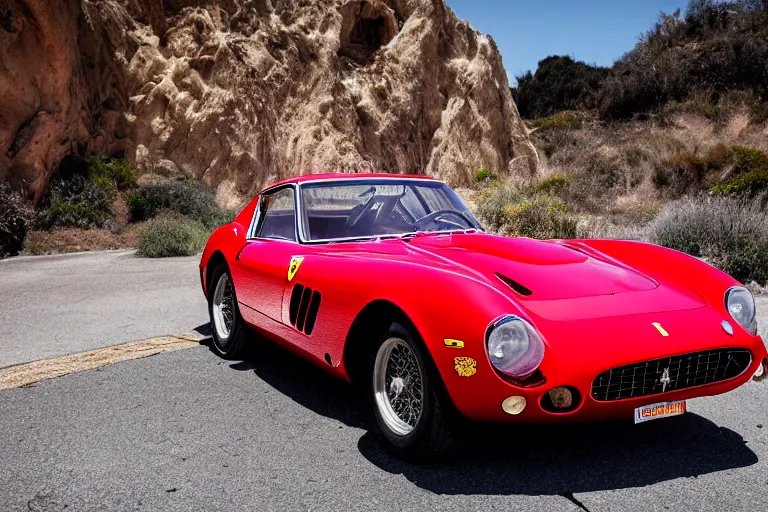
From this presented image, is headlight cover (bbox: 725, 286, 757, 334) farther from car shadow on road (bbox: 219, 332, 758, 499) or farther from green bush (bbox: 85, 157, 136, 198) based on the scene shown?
green bush (bbox: 85, 157, 136, 198)

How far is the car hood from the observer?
9.97 feet

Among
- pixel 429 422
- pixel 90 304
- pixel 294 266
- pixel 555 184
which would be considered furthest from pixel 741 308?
pixel 555 184

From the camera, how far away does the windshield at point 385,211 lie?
176 inches

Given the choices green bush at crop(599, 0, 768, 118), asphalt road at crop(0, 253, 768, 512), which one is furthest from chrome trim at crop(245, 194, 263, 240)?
green bush at crop(599, 0, 768, 118)

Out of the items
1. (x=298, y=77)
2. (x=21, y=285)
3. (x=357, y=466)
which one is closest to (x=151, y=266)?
(x=21, y=285)

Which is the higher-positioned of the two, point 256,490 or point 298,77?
point 298,77

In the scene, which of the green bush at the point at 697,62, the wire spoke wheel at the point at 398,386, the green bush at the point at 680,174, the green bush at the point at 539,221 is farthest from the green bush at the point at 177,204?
the green bush at the point at 697,62

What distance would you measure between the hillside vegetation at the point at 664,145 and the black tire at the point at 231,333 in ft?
20.8

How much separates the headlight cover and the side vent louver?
981 mm

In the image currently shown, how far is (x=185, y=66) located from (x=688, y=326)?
19.6 meters

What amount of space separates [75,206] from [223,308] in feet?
38.3

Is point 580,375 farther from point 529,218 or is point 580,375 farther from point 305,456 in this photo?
point 529,218

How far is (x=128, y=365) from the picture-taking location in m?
4.93

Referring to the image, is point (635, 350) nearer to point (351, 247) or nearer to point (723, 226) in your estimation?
point (351, 247)
